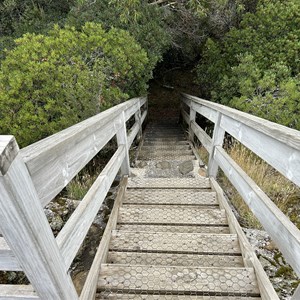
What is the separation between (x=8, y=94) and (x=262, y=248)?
12.1ft

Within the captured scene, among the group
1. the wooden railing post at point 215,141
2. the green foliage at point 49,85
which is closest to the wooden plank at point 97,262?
the wooden railing post at point 215,141

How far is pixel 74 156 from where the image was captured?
1.20m

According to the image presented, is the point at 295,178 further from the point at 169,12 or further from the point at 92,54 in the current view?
the point at 169,12

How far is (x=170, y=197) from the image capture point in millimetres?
2725

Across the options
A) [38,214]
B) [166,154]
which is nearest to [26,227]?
[38,214]

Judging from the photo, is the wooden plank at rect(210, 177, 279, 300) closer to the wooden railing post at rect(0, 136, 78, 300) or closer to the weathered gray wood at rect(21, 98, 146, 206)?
the wooden railing post at rect(0, 136, 78, 300)

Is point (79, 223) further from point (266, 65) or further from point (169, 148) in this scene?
point (266, 65)

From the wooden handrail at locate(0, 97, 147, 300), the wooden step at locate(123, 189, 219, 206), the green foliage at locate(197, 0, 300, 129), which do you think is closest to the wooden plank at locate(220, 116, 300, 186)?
the wooden step at locate(123, 189, 219, 206)

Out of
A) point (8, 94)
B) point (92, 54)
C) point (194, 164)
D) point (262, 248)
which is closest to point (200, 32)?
point (92, 54)

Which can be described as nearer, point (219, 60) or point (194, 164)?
point (194, 164)

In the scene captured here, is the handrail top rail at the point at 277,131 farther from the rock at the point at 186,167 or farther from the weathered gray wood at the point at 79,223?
the rock at the point at 186,167

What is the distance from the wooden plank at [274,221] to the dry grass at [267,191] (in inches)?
27.8

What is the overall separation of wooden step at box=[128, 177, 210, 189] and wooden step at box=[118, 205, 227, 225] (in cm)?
53

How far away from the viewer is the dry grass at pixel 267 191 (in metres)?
2.51
